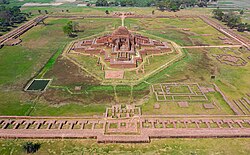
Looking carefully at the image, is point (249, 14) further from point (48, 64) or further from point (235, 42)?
point (48, 64)

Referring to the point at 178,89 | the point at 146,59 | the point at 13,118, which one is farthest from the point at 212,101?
the point at 13,118

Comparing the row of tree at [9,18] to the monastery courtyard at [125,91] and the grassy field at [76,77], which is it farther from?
the grassy field at [76,77]

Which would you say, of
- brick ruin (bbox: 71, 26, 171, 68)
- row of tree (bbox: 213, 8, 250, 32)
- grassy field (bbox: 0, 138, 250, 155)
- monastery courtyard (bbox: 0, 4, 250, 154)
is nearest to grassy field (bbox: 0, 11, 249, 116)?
monastery courtyard (bbox: 0, 4, 250, 154)

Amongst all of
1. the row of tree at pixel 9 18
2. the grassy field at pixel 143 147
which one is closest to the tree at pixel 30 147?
the grassy field at pixel 143 147

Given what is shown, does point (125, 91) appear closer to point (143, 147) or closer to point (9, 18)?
point (143, 147)

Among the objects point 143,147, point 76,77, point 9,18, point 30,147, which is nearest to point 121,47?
point 76,77

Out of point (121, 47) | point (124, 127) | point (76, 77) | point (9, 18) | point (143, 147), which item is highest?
point (9, 18)

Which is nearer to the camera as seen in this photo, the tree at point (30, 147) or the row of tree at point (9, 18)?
the tree at point (30, 147)
